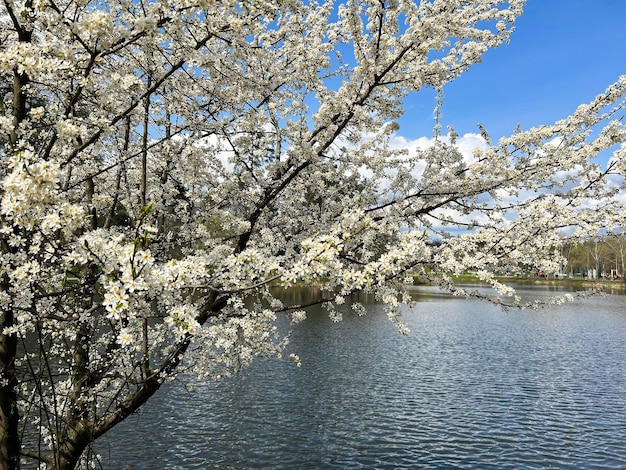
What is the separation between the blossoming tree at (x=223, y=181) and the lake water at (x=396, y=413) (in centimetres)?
339

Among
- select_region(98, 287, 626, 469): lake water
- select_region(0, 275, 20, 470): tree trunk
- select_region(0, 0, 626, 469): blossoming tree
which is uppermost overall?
select_region(0, 0, 626, 469): blossoming tree

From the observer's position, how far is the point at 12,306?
4.29 metres

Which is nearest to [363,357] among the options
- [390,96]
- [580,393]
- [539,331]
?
[580,393]

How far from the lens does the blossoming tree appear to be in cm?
425

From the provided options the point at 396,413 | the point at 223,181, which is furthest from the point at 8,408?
the point at 396,413

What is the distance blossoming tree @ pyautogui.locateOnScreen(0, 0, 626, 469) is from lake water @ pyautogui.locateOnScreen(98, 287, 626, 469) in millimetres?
3392

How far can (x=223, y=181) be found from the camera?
7.34 metres

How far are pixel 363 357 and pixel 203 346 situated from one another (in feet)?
51.1

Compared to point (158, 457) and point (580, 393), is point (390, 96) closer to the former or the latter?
point (158, 457)

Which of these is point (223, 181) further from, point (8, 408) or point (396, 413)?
point (396, 413)

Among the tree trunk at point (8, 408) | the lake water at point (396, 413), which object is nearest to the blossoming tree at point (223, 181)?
the tree trunk at point (8, 408)

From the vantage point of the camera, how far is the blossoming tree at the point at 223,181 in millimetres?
4246

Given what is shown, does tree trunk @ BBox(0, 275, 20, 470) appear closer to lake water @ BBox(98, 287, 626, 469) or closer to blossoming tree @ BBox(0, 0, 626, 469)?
blossoming tree @ BBox(0, 0, 626, 469)

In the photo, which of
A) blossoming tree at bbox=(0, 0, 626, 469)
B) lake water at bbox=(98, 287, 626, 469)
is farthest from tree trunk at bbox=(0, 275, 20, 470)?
lake water at bbox=(98, 287, 626, 469)
